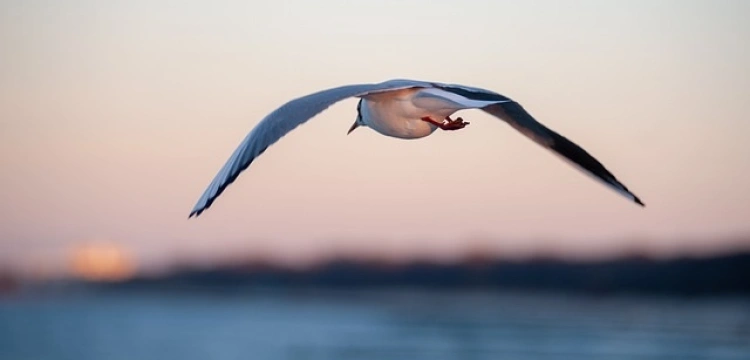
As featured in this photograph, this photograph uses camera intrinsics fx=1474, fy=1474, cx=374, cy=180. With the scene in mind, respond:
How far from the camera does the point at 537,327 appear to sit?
3123 centimetres

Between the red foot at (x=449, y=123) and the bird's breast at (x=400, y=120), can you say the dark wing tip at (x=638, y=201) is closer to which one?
the red foot at (x=449, y=123)

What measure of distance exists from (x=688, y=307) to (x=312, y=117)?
3157 cm

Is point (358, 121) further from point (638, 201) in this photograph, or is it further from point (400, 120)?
point (638, 201)

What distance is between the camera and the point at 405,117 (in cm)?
646

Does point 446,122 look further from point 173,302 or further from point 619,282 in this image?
point 173,302

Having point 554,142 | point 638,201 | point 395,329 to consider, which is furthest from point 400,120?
point 395,329

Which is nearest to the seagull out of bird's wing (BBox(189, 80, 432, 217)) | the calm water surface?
bird's wing (BBox(189, 80, 432, 217))

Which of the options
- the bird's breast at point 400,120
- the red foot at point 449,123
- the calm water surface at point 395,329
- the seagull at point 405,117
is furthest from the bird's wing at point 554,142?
the calm water surface at point 395,329

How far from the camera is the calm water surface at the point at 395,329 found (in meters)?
24.2

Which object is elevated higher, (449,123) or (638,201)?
(449,123)

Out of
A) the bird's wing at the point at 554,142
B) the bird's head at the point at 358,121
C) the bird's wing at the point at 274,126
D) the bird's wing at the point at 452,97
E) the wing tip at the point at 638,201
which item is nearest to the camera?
the bird's wing at the point at 274,126

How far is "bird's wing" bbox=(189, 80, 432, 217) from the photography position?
554 cm

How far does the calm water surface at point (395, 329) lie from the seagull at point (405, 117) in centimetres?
1508

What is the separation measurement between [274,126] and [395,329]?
1012 inches
